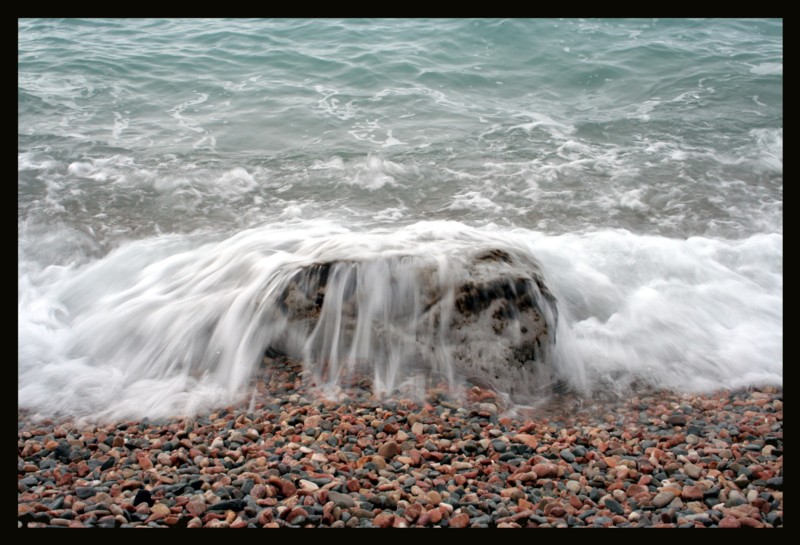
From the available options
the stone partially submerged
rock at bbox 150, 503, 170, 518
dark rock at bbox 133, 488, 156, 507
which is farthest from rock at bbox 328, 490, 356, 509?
the stone partially submerged

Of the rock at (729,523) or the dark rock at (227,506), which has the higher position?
the dark rock at (227,506)

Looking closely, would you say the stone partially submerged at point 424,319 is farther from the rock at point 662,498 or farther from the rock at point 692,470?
the rock at point 662,498

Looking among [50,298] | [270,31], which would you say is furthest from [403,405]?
[270,31]

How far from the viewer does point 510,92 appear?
1301 cm

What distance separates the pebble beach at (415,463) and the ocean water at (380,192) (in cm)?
35

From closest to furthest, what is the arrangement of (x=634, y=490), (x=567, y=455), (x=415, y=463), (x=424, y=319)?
(x=634, y=490) < (x=415, y=463) < (x=567, y=455) < (x=424, y=319)

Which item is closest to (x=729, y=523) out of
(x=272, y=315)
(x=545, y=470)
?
(x=545, y=470)

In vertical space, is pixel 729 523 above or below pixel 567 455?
above

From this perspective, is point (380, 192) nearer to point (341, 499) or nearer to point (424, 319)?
point (424, 319)

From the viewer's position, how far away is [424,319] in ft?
16.7

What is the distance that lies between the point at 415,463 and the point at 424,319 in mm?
1553

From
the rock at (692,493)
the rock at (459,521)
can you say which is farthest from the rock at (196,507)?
the rock at (692,493)

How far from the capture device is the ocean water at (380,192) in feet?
16.9

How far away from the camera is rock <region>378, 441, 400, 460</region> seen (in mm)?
3797
